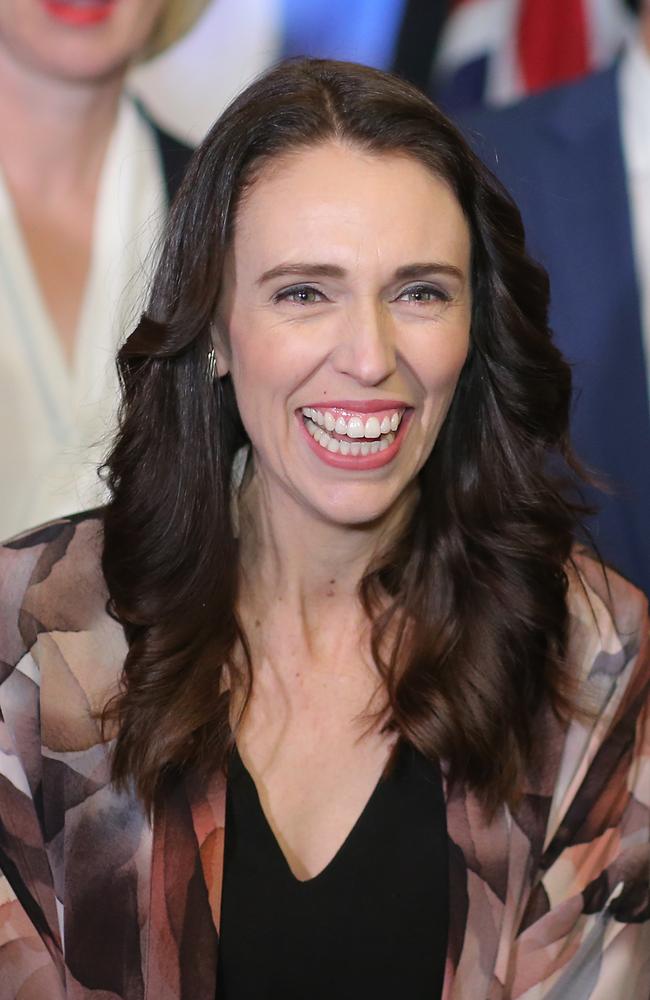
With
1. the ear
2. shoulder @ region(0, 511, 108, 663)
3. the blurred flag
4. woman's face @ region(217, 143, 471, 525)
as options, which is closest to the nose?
woman's face @ region(217, 143, 471, 525)

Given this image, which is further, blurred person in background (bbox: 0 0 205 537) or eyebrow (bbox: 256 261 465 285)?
blurred person in background (bbox: 0 0 205 537)

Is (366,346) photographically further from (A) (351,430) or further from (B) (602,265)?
(B) (602,265)

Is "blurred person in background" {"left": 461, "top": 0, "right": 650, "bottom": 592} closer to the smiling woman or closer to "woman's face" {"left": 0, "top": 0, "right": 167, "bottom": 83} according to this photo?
"woman's face" {"left": 0, "top": 0, "right": 167, "bottom": 83}

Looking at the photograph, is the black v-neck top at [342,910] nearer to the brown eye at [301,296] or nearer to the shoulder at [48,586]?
the shoulder at [48,586]

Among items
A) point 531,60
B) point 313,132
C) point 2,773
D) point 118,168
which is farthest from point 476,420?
point 531,60

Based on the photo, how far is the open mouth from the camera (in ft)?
4.54

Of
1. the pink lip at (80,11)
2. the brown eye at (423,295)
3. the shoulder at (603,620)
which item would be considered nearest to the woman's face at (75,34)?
the pink lip at (80,11)

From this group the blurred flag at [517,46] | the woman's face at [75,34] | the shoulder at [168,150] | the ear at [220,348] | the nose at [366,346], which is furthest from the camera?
the blurred flag at [517,46]

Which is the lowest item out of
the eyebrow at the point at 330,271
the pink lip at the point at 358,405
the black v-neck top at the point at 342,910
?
the black v-neck top at the point at 342,910

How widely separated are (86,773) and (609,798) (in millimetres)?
570

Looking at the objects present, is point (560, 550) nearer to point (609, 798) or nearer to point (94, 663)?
point (609, 798)

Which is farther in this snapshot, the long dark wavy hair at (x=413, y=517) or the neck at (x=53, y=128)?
the neck at (x=53, y=128)

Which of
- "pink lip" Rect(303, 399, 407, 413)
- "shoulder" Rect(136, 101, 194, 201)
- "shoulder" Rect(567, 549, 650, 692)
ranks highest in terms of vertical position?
"shoulder" Rect(136, 101, 194, 201)

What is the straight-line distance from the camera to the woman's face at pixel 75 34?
2.18 metres
